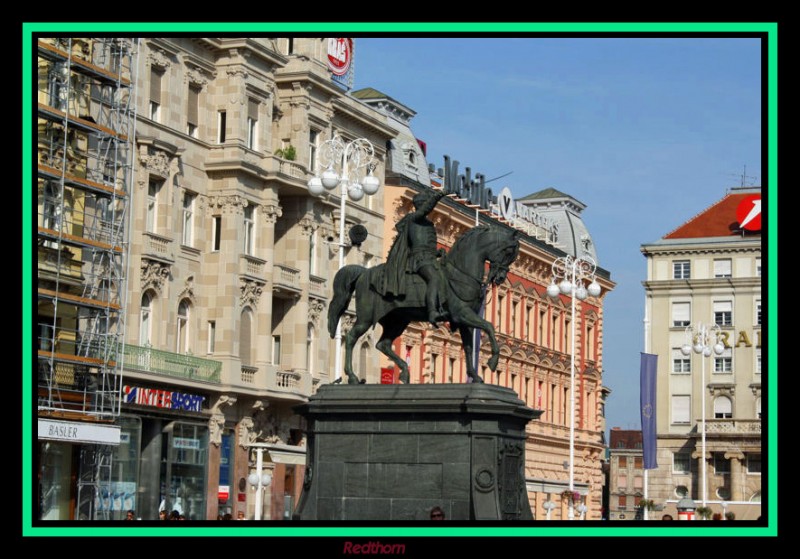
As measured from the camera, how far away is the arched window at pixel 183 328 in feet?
173

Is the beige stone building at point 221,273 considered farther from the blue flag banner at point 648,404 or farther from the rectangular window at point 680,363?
the rectangular window at point 680,363

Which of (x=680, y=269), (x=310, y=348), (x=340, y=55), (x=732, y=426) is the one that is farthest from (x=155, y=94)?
(x=680, y=269)

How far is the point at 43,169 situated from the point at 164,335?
1069 cm

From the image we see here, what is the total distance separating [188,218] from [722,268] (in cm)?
5977

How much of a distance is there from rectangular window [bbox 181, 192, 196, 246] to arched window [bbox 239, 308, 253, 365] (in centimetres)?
313

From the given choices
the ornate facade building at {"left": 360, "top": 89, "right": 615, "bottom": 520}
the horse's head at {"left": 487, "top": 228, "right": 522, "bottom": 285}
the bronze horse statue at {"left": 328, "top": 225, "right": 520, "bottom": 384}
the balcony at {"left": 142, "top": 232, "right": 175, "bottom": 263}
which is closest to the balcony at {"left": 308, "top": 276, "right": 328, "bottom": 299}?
the ornate facade building at {"left": 360, "top": 89, "right": 615, "bottom": 520}

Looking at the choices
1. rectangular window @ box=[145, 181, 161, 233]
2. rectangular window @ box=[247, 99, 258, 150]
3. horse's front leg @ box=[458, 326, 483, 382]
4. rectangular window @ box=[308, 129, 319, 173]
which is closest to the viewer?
horse's front leg @ box=[458, 326, 483, 382]

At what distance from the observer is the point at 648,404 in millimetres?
58312

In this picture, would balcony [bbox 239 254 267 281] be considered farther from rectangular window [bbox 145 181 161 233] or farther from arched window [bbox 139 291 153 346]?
arched window [bbox 139 291 153 346]

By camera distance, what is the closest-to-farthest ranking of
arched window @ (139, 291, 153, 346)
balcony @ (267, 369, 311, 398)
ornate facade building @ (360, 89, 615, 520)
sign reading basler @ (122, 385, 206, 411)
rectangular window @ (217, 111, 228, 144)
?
sign reading basler @ (122, 385, 206, 411)
arched window @ (139, 291, 153, 346)
rectangular window @ (217, 111, 228, 144)
balcony @ (267, 369, 311, 398)
ornate facade building @ (360, 89, 615, 520)

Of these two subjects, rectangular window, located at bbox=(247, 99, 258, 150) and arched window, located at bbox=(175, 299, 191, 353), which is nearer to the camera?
arched window, located at bbox=(175, 299, 191, 353)

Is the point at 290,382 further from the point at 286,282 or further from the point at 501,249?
the point at 501,249

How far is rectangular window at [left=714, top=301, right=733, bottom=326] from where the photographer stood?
346ft

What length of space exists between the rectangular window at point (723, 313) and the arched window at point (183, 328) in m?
58.9
